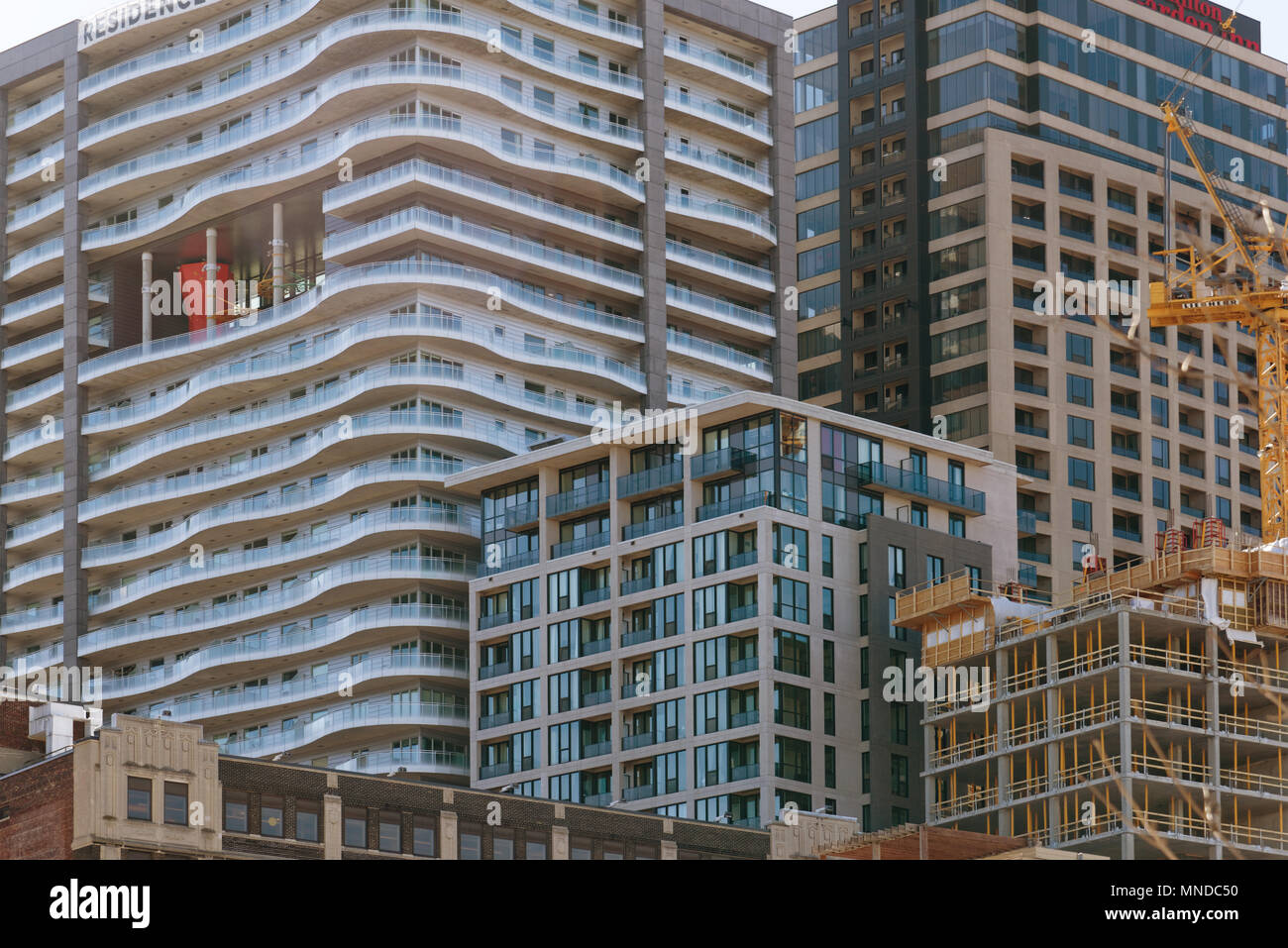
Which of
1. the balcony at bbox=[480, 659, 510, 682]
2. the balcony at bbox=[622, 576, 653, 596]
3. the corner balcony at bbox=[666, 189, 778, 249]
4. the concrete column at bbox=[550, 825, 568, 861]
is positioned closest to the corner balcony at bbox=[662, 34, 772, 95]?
the corner balcony at bbox=[666, 189, 778, 249]

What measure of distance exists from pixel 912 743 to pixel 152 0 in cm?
7443

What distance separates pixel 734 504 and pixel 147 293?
53852 millimetres

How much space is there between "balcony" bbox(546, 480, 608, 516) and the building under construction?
26057mm

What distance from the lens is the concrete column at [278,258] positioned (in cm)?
15725

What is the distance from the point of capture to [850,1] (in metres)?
188

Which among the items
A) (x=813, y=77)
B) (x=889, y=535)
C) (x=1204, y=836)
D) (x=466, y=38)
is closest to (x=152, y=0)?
(x=466, y=38)

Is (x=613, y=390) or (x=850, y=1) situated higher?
(x=850, y=1)

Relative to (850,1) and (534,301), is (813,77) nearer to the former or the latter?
(850,1)

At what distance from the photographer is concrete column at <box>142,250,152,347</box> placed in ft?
541

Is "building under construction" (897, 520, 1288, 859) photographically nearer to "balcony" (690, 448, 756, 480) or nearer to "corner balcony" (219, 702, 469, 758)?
"balcony" (690, 448, 756, 480)

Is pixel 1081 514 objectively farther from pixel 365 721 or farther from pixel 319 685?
pixel 365 721

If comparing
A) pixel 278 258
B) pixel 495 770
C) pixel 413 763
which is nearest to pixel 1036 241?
pixel 278 258
